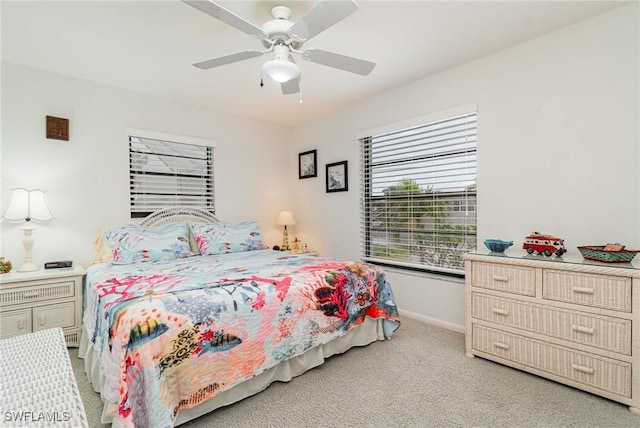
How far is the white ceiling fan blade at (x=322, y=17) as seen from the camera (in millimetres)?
1596

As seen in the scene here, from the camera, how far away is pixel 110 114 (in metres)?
3.26

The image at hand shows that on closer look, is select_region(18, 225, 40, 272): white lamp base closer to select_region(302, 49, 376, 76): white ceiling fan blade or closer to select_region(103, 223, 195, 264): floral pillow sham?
select_region(103, 223, 195, 264): floral pillow sham

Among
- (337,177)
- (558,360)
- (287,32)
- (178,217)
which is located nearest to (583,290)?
(558,360)

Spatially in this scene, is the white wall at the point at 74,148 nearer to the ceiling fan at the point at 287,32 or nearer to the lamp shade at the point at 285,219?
the lamp shade at the point at 285,219

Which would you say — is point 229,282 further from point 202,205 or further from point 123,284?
point 202,205

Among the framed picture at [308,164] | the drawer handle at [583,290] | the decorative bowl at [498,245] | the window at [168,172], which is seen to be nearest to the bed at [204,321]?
the window at [168,172]

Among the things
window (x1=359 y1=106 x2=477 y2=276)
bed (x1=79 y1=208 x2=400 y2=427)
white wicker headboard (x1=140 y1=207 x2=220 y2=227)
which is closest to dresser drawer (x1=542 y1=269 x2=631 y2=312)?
window (x1=359 y1=106 x2=477 y2=276)

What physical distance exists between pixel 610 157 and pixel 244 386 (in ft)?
9.46

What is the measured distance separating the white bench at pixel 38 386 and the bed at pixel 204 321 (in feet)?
1.20

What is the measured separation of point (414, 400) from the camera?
190 cm

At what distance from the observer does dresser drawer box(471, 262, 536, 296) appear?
2.16m

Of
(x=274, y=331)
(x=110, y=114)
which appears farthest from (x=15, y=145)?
(x=274, y=331)

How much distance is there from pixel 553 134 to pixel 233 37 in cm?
258

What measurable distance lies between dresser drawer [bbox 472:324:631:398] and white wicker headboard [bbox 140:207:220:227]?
310 centimetres
